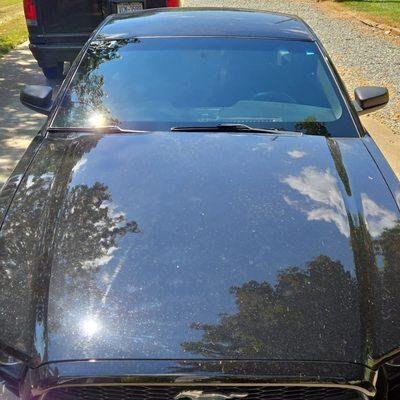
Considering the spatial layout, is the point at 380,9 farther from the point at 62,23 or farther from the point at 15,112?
the point at 15,112

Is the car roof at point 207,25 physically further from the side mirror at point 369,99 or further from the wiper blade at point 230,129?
the wiper blade at point 230,129

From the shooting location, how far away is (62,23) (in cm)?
795

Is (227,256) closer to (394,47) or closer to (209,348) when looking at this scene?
(209,348)

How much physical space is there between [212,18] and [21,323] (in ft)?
9.42

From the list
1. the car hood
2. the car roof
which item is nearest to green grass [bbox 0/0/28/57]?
the car roof

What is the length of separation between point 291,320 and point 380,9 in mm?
19681

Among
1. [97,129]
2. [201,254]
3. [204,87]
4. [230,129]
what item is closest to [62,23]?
[204,87]

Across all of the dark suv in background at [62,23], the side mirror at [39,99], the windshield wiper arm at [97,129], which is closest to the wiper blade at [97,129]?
the windshield wiper arm at [97,129]

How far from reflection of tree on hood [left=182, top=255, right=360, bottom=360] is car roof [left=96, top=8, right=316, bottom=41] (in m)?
2.18

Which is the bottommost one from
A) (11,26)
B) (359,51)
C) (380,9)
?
(380,9)

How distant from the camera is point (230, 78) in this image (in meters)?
3.68

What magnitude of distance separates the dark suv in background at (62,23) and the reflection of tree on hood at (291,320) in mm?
6221

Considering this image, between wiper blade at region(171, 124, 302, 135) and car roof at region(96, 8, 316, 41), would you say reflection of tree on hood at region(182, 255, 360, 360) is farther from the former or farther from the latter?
car roof at region(96, 8, 316, 41)

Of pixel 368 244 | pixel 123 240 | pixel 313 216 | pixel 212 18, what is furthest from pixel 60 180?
pixel 212 18
